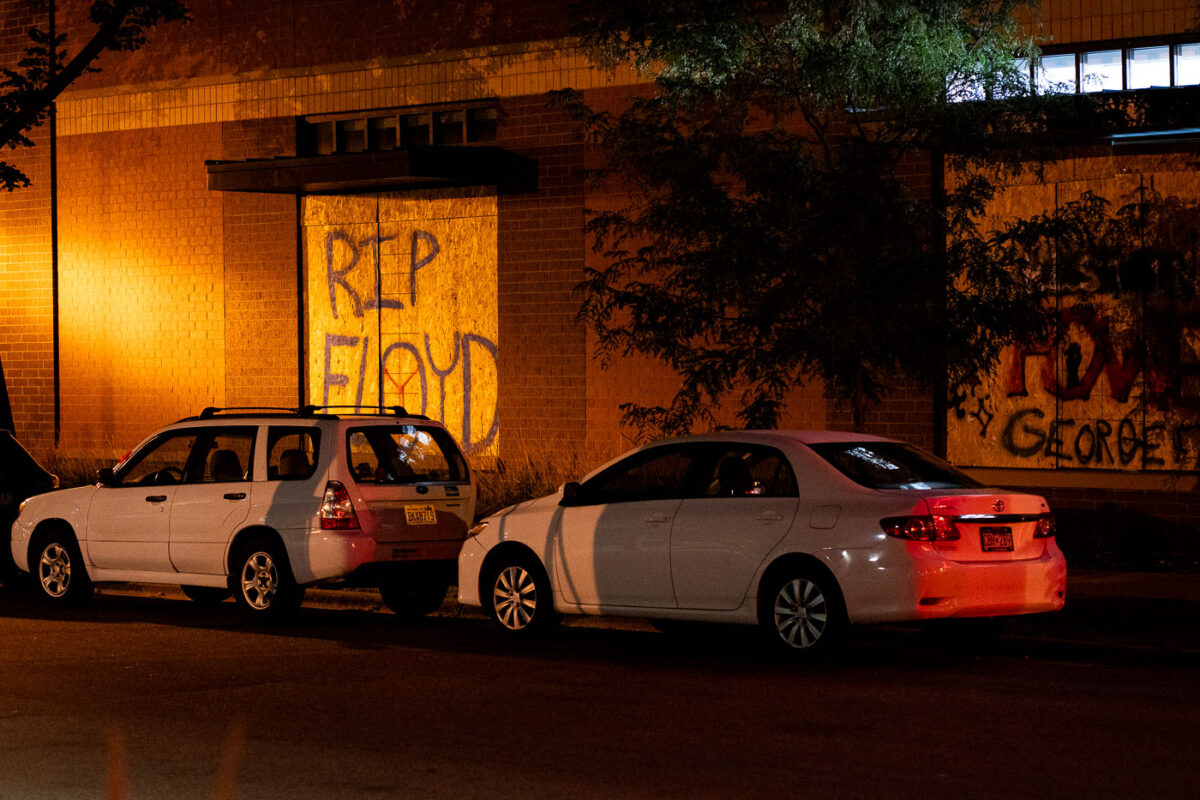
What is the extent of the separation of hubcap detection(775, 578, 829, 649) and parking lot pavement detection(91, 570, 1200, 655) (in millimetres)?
1700

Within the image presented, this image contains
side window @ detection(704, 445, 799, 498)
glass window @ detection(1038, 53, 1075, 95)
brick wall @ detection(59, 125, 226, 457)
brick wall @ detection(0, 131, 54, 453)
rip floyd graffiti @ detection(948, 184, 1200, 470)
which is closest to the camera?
side window @ detection(704, 445, 799, 498)

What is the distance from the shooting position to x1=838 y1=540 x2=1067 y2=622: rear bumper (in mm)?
10320

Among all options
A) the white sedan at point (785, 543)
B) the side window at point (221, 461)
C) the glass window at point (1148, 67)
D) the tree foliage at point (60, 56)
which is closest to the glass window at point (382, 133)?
the tree foliage at point (60, 56)

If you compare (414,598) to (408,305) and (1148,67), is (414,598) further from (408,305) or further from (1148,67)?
(1148,67)

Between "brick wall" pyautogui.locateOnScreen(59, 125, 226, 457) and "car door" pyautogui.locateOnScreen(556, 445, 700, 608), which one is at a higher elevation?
"brick wall" pyautogui.locateOnScreen(59, 125, 226, 457)

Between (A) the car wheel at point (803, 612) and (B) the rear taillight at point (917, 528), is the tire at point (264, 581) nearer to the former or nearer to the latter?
(A) the car wheel at point (803, 612)

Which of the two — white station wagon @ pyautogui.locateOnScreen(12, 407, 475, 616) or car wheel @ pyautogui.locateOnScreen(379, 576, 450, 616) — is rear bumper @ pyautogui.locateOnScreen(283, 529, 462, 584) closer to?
white station wagon @ pyautogui.locateOnScreen(12, 407, 475, 616)

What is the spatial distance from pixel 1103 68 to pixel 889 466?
8.34 metres

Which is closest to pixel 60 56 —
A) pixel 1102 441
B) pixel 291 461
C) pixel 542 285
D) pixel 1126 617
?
pixel 542 285

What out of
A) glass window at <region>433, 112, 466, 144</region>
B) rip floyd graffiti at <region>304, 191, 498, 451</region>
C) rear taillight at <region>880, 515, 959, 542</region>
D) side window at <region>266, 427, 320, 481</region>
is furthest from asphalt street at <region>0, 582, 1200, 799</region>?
glass window at <region>433, 112, 466, 144</region>

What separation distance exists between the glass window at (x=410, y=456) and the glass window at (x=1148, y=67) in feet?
27.9

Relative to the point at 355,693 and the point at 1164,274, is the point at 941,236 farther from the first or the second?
the point at 355,693

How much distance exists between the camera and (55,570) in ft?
48.7

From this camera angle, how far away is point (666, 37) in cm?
1424
